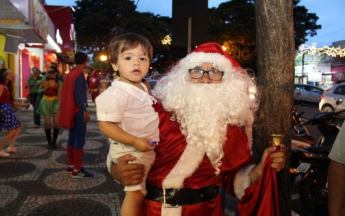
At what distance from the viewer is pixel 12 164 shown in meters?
5.43

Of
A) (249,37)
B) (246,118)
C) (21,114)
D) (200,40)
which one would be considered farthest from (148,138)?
(249,37)

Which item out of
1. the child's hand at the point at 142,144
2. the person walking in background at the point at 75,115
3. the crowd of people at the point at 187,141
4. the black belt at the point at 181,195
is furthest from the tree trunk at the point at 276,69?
the person walking in background at the point at 75,115

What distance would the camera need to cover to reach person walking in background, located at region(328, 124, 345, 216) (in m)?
1.77

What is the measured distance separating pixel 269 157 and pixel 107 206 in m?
2.57

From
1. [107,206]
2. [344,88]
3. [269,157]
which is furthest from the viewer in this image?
[344,88]

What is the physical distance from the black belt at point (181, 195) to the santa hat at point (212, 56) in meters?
0.76

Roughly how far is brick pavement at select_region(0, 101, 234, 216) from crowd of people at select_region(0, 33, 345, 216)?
6.56 feet

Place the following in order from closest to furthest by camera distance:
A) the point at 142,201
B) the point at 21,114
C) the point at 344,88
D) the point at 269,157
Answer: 1. the point at 269,157
2. the point at 142,201
3. the point at 21,114
4. the point at 344,88

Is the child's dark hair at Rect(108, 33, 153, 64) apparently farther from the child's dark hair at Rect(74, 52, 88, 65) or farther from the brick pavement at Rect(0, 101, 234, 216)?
the child's dark hair at Rect(74, 52, 88, 65)

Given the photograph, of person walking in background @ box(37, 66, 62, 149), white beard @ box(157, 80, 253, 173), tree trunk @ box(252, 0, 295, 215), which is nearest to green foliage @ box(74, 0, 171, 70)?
person walking in background @ box(37, 66, 62, 149)

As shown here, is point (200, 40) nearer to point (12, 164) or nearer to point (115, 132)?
point (12, 164)

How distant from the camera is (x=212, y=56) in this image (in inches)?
81.6

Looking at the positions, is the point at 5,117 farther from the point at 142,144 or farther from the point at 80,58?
the point at 142,144

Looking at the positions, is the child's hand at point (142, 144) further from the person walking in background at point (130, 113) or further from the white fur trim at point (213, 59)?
the white fur trim at point (213, 59)
